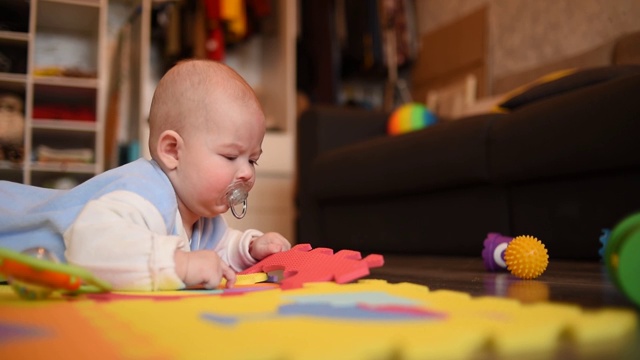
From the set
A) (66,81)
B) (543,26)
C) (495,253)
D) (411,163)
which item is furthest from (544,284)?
(66,81)

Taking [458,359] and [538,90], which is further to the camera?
[538,90]

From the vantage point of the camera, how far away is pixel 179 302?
2.25 ft

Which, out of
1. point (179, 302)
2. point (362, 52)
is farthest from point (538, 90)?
point (362, 52)

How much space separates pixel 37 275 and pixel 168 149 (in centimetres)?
41

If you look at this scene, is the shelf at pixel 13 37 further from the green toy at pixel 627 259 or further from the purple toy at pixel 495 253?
the green toy at pixel 627 259

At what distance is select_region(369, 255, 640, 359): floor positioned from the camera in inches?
26.2

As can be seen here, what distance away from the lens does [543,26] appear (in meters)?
3.08

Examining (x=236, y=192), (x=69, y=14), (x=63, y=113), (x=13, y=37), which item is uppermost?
(x=69, y=14)

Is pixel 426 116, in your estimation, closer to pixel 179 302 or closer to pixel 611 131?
pixel 611 131

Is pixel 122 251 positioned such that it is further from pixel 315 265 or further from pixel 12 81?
pixel 12 81

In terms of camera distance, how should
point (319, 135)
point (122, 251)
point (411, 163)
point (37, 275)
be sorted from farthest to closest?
point (319, 135)
point (411, 163)
point (122, 251)
point (37, 275)

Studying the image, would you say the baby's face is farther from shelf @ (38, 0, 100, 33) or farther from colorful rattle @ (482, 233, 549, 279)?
shelf @ (38, 0, 100, 33)

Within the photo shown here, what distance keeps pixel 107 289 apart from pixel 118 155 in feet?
9.39

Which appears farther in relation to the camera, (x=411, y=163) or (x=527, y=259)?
(x=411, y=163)
